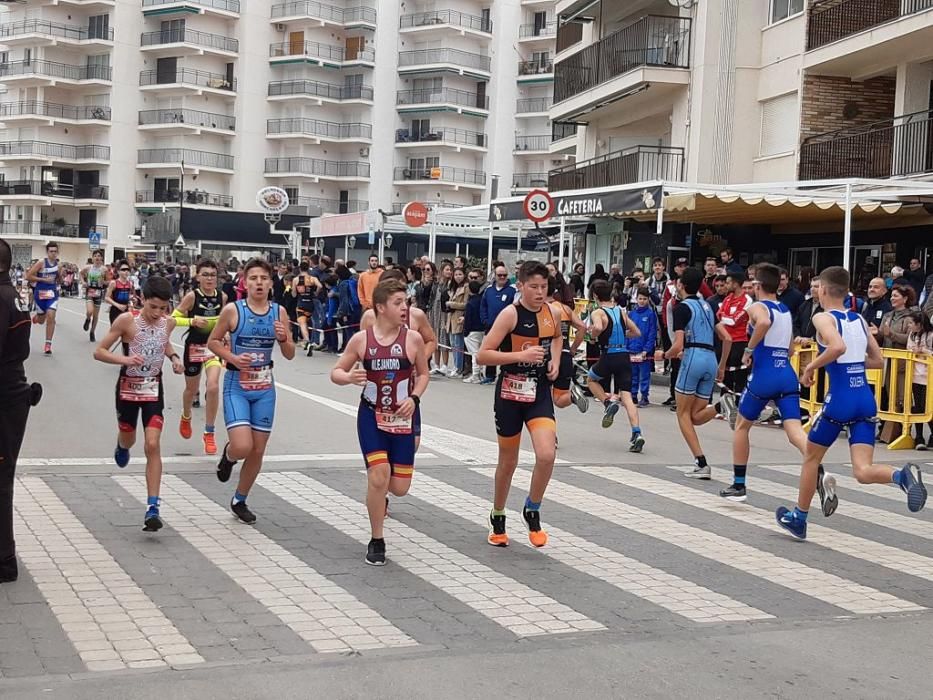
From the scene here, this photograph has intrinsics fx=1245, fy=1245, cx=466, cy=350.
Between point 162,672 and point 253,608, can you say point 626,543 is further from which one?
point 162,672

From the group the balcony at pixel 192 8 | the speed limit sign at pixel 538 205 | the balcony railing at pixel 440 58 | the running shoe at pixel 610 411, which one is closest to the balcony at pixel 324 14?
the balcony at pixel 192 8

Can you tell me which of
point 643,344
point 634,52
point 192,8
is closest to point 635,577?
point 643,344

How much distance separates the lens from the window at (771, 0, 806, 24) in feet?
91.0

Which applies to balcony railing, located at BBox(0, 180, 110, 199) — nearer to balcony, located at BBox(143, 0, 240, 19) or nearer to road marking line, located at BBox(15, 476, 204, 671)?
balcony, located at BBox(143, 0, 240, 19)

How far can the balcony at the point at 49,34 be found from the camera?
7812 cm

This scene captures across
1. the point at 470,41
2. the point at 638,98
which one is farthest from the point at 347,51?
the point at 638,98

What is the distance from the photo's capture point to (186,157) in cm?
7875

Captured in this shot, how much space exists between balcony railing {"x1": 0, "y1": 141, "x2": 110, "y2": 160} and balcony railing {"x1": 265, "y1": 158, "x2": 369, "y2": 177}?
10.7m

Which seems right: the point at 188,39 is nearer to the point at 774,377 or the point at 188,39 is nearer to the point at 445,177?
the point at 445,177

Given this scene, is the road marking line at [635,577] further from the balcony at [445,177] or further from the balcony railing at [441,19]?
the balcony railing at [441,19]

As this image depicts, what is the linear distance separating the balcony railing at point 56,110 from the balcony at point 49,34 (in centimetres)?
379

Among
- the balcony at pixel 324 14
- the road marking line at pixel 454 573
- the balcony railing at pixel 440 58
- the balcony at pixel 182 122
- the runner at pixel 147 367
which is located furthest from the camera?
the balcony railing at pixel 440 58

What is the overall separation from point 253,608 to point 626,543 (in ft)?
9.96

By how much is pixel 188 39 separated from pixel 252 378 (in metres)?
73.7
